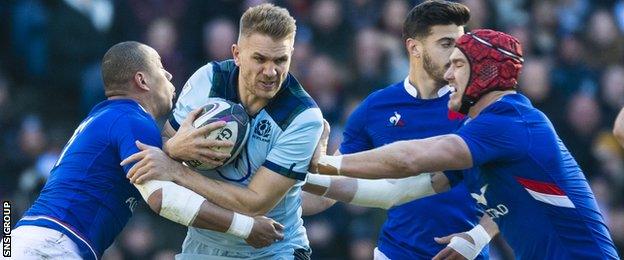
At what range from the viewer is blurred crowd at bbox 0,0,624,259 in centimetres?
1454

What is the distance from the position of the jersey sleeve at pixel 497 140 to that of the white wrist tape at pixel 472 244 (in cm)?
129

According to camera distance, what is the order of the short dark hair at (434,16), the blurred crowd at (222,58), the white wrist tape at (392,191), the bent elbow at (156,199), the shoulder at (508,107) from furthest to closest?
1. the blurred crowd at (222,58)
2. the short dark hair at (434,16)
3. the white wrist tape at (392,191)
4. the bent elbow at (156,199)
5. the shoulder at (508,107)

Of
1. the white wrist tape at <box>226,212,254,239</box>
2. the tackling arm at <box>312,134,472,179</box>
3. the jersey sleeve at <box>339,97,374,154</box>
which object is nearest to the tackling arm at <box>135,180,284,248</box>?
the white wrist tape at <box>226,212,254,239</box>

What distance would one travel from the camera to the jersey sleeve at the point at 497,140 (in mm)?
7746

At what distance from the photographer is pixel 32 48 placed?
15.2m

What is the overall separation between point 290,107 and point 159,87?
0.87 m

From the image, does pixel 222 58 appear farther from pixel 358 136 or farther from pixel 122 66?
pixel 122 66

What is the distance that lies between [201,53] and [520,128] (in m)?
7.68

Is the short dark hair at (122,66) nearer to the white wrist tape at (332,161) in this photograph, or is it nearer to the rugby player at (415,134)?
the white wrist tape at (332,161)

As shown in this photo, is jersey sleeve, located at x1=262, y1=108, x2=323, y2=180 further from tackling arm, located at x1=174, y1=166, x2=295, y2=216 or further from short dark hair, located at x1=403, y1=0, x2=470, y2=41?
short dark hair, located at x1=403, y1=0, x2=470, y2=41

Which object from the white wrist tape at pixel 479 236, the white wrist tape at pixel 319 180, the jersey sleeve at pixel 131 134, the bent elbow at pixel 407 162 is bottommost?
the white wrist tape at pixel 479 236

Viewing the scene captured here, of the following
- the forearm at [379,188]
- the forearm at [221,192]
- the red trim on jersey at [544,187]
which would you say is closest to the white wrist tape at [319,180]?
the forearm at [379,188]

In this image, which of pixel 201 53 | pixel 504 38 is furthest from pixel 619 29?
pixel 504 38

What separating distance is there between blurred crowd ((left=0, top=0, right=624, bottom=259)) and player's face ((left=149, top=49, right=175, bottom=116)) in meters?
5.48
